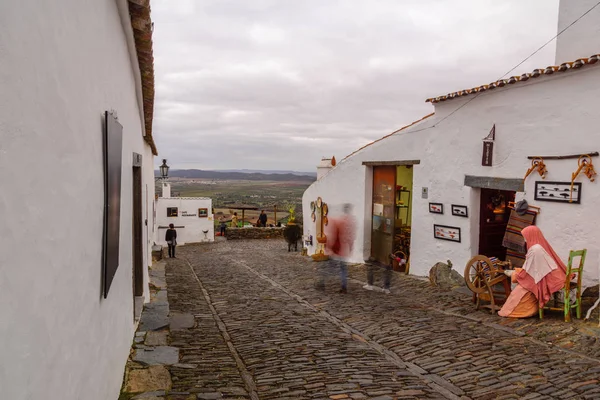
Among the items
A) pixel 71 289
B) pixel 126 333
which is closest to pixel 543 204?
pixel 126 333

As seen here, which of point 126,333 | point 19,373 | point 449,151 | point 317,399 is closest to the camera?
point 19,373

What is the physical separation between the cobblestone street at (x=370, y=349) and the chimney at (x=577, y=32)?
622 centimetres

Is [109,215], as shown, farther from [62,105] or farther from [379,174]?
[379,174]

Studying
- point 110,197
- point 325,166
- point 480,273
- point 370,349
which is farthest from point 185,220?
point 110,197

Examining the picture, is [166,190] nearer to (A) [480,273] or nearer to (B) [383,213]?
(B) [383,213]

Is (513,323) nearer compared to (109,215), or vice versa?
(109,215)

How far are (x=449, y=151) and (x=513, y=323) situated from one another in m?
4.73

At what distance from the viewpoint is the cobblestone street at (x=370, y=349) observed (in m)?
4.74

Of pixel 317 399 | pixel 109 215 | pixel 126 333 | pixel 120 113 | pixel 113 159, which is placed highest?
pixel 120 113

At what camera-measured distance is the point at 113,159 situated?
3.61 meters

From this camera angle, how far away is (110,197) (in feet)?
11.5

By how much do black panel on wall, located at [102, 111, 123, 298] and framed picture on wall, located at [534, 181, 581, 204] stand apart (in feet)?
25.0

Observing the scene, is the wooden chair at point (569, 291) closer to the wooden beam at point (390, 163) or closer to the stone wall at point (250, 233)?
the wooden beam at point (390, 163)

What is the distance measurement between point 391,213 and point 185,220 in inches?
708
